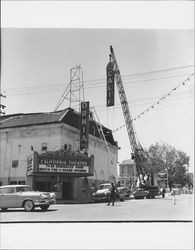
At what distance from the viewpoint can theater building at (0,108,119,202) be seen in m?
17.5

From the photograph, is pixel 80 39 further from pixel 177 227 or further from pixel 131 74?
pixel 177 227

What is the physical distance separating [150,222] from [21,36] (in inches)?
224

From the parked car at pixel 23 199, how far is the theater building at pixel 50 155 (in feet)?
15.2

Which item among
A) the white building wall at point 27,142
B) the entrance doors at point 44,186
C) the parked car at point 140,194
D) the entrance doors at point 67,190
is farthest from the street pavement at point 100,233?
the parked car at point 140,194

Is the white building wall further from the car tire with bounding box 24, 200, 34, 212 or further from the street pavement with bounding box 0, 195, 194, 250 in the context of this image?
the street pavement with bounding box 0, 195, 194, 250

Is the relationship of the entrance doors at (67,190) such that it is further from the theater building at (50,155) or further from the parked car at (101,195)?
the parked car at (101,195)

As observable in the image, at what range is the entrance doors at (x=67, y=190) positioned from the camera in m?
18.3

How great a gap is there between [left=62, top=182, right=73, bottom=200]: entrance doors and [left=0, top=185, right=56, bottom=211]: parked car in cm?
581

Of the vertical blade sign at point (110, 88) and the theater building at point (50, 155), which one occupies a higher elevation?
the vertical blade sign at point (110, 88)

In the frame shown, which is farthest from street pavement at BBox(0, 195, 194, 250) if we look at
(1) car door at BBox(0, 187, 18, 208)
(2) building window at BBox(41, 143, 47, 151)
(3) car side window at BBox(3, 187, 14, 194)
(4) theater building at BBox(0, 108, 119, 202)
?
(2) building window at BBox(41, 143, 47, 151)

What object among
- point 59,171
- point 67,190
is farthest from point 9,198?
point 67,190

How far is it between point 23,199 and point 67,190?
6566 millimetres
